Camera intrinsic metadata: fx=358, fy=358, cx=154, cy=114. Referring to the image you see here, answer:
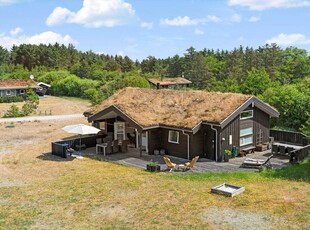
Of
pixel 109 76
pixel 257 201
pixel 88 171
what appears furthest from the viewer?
pixel 109 76

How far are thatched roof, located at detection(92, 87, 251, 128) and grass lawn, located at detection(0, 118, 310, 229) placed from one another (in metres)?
4.27

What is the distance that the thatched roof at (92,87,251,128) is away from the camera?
23.5 meters

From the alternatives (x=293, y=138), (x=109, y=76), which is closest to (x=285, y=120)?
(x=293, y=138)

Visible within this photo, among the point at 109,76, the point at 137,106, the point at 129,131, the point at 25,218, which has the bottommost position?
the point at 25,218

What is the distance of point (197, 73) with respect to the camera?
90812 millimetres

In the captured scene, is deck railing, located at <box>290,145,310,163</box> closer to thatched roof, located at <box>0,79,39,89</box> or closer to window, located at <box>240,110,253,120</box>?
window, located at <box>240,110,253,120</box>

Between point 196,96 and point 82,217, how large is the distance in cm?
1555

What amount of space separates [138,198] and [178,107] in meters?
11.5

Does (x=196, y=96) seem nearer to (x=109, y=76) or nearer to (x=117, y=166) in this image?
(x=117, y=166)

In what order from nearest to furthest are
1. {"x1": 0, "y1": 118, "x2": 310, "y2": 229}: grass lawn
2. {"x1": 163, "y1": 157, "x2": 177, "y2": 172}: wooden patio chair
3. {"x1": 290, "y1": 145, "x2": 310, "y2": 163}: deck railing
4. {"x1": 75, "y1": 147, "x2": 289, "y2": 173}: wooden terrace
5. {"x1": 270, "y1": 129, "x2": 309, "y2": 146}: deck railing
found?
{"x1": 0, "y1": 118, "x2": 310, "y2": 229}: grass lawn < {"x1": 163, "y1": 157, "x2": 177, "y2": 172}: wooden patio chair < {"x1": 75, "y1": 147, "x2": 289, "y2": 173}: wooden terrace < {"x1": 290, "y1": 145, "x2": 310, "y2": 163}: deck railing < {"x1": 270, "y1": 129, "x2": 309, "y2": 146}: deck railing

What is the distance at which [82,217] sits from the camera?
535 inches

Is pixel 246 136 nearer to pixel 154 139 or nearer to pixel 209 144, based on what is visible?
pixel 209 144

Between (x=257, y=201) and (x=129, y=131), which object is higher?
(x=129, y=131)

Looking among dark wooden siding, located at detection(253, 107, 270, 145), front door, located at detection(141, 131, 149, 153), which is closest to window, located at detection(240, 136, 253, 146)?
dark wooden siding, located at detection(253, 107, 270, 145)
